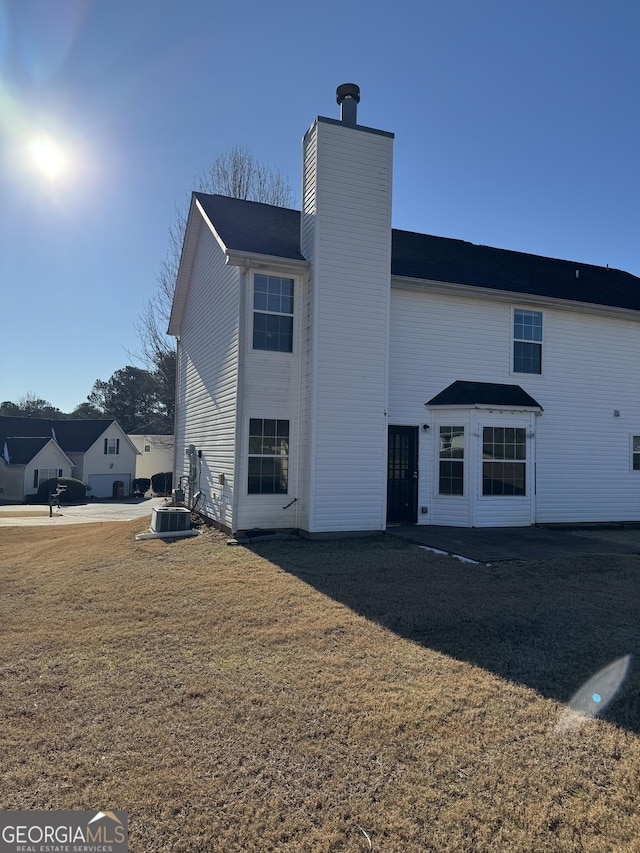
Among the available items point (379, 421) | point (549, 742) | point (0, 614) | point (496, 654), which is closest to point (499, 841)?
point (549, 742)

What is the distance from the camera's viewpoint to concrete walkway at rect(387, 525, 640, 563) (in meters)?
9.07

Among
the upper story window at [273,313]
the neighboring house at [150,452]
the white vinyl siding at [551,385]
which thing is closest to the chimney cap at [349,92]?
the white vinyl siding at [551,385]

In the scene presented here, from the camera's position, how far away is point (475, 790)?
2863 millimetres

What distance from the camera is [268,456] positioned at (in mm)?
10891

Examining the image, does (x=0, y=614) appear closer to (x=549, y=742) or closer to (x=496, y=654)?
(x=496, y=654)

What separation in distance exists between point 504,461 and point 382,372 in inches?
143

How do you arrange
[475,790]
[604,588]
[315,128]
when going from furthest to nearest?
[315,128]
[604,588]
[475,790]

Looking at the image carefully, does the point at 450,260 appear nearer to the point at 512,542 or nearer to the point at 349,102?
the point at 349,102

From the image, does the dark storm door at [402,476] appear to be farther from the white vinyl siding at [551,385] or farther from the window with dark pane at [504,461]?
the window with dark pane at [504,461]

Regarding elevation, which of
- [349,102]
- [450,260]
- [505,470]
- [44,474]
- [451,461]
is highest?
[349,102]

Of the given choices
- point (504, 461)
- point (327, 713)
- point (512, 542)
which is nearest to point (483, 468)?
point (504, 461)

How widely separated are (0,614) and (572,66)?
12.9 metres

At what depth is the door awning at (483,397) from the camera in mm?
11961

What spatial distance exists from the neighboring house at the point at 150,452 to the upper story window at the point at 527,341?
36.6 m
